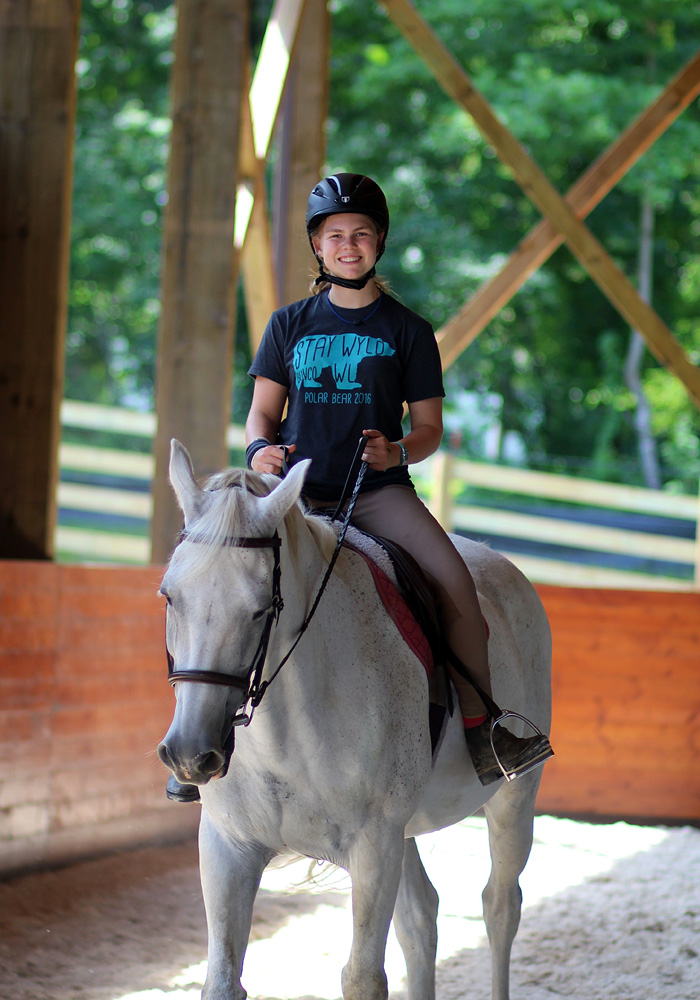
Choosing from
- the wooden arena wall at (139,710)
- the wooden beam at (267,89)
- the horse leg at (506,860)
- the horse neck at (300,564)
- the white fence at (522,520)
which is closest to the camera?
the horse neck at (300,564)

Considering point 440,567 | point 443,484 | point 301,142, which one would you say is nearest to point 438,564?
point 440,567

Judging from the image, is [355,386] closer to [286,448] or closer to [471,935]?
[286,448]

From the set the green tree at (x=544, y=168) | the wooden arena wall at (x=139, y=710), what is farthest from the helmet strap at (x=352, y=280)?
the green tree at (x=544, y=168)

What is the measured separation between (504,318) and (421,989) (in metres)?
15.5

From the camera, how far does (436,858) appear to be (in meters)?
5.45

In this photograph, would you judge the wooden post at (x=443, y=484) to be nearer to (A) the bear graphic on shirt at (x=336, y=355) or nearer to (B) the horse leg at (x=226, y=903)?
(A) the bear graphic on shirt at (x=336, y=355)

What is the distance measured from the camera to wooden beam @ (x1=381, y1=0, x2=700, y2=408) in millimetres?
6328

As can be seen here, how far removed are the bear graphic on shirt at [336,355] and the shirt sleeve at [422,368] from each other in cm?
7

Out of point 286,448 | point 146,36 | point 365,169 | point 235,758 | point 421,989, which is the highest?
point 146,36

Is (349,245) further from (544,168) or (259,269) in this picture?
(544,168)

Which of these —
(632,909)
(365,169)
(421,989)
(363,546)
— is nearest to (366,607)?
(363,546)

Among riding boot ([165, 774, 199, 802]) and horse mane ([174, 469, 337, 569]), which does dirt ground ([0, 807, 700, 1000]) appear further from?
horse mane ([174, 469, 337, 569])

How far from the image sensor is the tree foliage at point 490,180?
1584 centimetres

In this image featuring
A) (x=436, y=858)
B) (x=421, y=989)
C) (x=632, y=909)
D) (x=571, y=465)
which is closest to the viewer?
(x=421, y=989)
